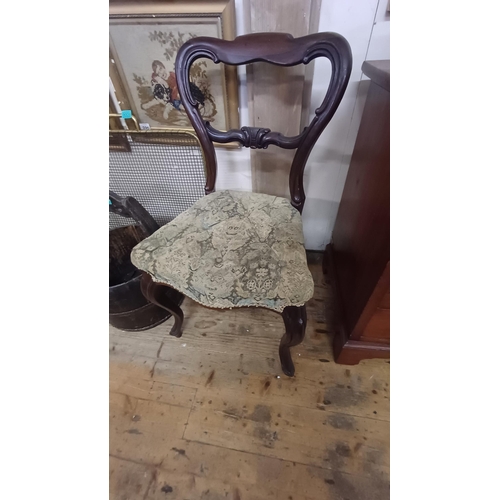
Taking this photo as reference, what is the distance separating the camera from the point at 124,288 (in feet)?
3.27

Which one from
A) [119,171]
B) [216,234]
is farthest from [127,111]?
[216,234]

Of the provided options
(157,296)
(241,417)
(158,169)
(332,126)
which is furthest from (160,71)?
(241,417)

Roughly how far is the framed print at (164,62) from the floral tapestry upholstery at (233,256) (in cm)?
38

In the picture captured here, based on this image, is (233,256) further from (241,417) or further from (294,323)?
(241,417)

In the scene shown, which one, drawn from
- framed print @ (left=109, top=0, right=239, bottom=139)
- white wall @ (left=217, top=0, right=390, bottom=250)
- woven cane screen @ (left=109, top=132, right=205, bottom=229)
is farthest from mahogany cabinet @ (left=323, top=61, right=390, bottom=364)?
woven cane screen @ (left=109, top=132, right=205, bottom=229)

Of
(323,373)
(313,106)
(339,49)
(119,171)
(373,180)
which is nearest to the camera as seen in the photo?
(339,49)

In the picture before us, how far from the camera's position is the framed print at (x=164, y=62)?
801 millimetres

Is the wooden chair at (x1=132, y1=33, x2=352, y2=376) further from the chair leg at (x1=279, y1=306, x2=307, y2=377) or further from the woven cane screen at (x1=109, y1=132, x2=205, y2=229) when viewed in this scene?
the woven cane screen at (x1=109, y1=132, x2=205, y2=229)

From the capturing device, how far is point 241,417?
37.8 inches

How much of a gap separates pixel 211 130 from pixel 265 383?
94 cm

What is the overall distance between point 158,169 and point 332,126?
77 cm

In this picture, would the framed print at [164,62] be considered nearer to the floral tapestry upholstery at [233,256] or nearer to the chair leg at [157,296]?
the floral tapestry upholstery at [233,256]
